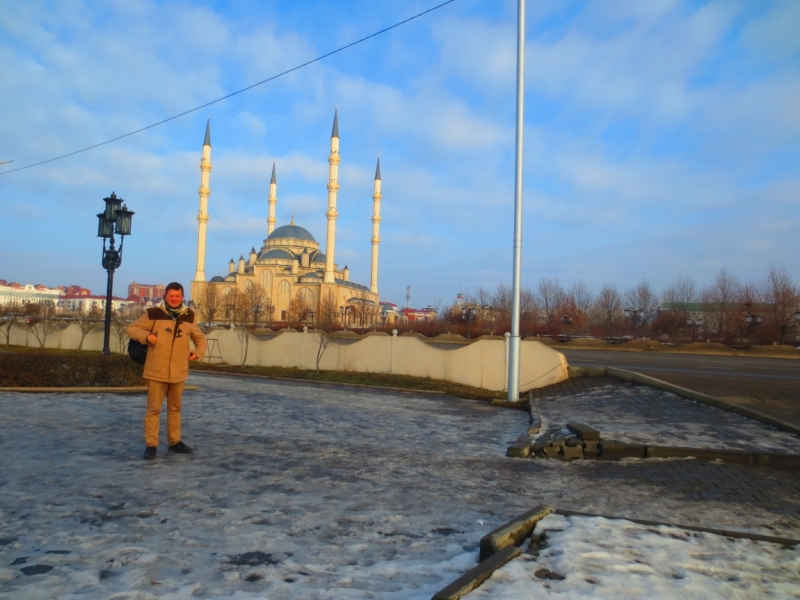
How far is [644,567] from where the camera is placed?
2836mm

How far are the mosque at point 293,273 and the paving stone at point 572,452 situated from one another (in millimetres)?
59446

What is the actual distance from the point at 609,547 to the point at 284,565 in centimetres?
180

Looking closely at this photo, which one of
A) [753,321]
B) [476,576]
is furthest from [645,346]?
[476,576]

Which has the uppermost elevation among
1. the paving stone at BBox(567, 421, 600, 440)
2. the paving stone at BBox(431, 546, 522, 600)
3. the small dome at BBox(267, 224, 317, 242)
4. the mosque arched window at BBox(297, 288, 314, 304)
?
the small dome at BBox(267, 224, 317, 242)

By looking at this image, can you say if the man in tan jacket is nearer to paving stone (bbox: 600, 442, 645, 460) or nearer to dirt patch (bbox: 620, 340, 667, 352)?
paving stone (bbox: 600, 442, 645, 460)

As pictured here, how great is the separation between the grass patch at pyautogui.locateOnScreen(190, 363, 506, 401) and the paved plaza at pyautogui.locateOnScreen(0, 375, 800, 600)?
5192 millimetres

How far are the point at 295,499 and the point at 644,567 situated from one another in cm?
251

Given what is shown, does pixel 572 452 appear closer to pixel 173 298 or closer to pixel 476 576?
pixel 476 576

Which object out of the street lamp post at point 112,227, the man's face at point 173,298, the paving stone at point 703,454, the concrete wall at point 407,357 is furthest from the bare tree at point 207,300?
the paving stone at point 703,454

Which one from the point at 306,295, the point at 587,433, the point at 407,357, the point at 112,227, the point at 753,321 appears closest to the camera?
the point at 587,433

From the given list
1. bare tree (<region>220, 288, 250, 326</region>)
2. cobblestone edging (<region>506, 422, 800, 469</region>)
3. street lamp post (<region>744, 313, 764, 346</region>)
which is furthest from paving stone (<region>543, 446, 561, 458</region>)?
bare tree (<region>220, 288, 250, 326</region>)

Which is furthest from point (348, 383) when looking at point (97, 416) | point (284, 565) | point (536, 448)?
point (284, 565)

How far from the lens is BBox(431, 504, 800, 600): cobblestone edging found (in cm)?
252

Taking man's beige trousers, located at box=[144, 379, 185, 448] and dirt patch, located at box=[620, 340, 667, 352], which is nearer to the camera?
man's beige trousers, located at box=[144, 379, 185, 448]
